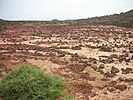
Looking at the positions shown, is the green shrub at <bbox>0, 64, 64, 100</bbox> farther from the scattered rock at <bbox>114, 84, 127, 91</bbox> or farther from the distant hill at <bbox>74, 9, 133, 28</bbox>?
the distant hill at <bbox>74, 9, 133, 28</bbox>

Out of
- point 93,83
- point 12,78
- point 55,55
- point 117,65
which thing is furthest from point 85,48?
point 12,78

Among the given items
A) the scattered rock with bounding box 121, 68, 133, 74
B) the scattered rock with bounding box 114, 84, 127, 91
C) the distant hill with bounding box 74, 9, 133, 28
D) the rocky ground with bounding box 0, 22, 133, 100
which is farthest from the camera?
the distant hill with bounding box 74, 9, 133, 28

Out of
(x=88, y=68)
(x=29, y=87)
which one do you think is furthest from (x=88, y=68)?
(x=29, y=87)

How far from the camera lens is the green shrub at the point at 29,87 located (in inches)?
614

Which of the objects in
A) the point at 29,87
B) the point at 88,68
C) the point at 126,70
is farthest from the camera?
the point at 88,68

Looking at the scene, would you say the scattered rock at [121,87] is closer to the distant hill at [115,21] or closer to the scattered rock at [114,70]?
the scattered rock at [114,70]

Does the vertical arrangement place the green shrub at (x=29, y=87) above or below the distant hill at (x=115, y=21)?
below

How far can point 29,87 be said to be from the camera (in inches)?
615

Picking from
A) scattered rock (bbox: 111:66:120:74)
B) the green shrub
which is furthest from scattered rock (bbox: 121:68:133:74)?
the green shrub

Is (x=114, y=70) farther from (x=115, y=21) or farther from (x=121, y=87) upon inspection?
(x=115, y=21)

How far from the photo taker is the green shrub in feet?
51.1

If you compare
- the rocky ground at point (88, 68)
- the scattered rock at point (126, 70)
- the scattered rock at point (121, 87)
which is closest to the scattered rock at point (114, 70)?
the rocky ground at point (88, 68)

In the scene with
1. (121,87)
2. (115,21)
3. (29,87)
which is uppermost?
(115,21)

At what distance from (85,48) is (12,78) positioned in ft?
Answer: 50.7
